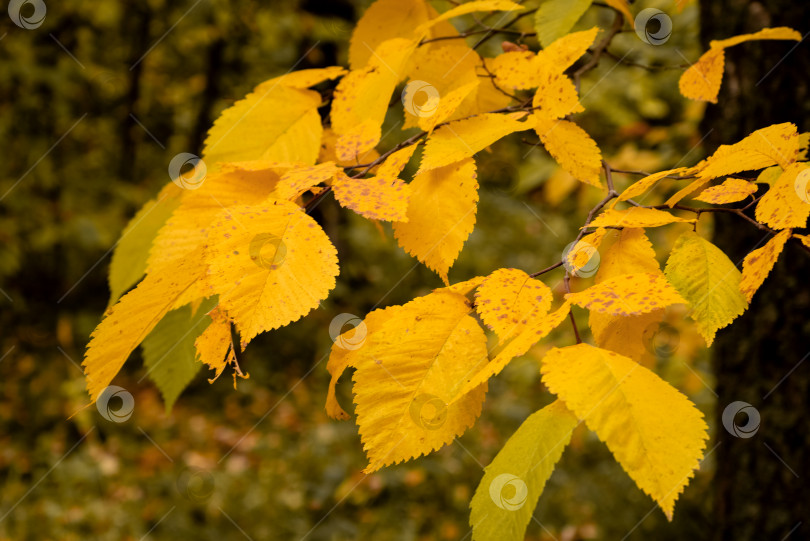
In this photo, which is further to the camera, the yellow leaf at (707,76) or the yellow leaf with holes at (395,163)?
the yellow leaf at (707,76)

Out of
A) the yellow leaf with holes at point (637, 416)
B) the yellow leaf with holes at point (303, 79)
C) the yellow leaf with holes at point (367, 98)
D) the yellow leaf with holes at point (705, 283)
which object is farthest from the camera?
the yellow leaf with holes at point (303, 79)

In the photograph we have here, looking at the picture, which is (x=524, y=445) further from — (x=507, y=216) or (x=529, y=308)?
(x=507, y=216)

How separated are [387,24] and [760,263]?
0.50 meters

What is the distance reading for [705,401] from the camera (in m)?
2.65

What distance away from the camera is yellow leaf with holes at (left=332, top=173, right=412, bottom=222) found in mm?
444

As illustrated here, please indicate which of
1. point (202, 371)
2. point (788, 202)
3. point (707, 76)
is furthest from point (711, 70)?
point (202, 371)

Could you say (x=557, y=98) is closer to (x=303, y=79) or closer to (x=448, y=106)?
(x=448, y=106)

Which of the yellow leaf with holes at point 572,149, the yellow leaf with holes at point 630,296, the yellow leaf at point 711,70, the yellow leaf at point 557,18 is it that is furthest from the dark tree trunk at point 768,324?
the yellow leaf with holes at point 630,296

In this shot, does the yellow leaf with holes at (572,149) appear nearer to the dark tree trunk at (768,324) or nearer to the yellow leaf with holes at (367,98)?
the yellow leaf with holes at (367,98)

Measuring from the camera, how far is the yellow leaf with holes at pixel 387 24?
711 millimetres

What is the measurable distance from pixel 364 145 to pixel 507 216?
5.18 metres

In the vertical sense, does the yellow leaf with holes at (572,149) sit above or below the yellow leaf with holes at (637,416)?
above

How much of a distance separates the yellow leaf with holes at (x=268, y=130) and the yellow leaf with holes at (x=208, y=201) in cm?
7

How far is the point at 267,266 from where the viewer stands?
420 millimetres
